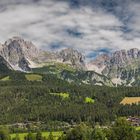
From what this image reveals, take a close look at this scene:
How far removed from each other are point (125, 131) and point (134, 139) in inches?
239

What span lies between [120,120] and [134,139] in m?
10.9

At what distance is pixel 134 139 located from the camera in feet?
627

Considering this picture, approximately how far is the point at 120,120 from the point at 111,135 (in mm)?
8282

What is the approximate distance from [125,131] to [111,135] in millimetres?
7479

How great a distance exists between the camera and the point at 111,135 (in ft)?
634

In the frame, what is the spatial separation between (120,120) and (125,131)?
21.3ft

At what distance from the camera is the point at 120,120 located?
193875mm

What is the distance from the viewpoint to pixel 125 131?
189625 mm
